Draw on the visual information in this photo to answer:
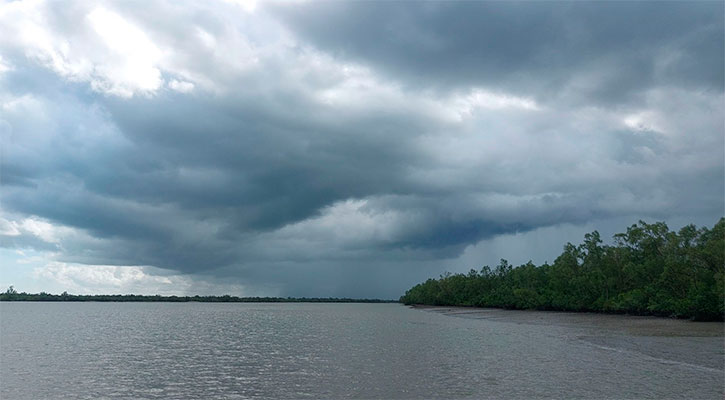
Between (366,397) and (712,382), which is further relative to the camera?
(712,382)

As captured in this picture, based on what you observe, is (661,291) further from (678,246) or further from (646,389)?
(646,389)

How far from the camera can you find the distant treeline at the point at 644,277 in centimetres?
8900

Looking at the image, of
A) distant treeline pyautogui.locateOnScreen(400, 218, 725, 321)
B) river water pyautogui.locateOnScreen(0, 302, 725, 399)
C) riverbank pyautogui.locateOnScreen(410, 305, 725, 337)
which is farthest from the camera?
distant treeline pyautogui.locateOnScreen(400, 218, 725, 321)

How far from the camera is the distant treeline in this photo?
3504 inches

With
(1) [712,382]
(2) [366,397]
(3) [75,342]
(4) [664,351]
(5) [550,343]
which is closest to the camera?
(2) [366,397]

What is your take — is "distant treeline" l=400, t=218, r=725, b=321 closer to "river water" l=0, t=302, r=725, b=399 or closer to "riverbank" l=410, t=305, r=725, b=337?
"riverbank" l=410, t=305, r=725, b=337

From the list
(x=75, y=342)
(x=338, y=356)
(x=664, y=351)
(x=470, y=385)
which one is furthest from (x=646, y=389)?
(x=75, y=342)

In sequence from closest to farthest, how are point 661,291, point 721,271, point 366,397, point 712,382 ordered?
point 366,397 < point 712,382 < point 721,271 < point 661,291

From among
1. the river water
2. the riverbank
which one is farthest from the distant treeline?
the river water

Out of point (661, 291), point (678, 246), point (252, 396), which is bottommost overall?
point (252, 396)

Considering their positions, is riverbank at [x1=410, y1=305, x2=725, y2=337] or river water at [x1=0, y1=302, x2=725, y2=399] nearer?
river water at [x1=0, y1=302, x2=725, y2=399]

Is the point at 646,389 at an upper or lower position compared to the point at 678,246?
lower

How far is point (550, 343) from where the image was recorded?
52.5 m

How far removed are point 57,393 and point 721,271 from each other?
99503mm
